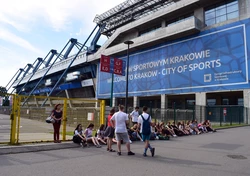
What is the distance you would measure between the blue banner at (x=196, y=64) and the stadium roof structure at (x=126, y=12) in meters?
11.2

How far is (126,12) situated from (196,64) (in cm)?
2607

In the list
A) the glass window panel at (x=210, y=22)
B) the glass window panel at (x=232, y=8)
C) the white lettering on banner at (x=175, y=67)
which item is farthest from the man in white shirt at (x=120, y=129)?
the glass window panel at (x=210, y=22)

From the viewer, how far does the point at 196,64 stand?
1272 inches

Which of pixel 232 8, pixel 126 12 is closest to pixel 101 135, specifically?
pixel 232 8

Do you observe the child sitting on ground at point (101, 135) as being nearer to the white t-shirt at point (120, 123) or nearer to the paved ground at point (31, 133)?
the paved ground at point (31, 133)

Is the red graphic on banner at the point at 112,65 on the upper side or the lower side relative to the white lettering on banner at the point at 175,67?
lower

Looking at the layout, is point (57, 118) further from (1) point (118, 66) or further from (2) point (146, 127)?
(1) point (118, 66)

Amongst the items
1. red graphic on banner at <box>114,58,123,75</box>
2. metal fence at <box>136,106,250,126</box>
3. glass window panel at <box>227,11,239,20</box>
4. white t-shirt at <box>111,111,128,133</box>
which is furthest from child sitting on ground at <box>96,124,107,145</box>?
glass window panel at <box>227,11,239,20</box>

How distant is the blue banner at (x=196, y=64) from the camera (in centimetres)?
2809

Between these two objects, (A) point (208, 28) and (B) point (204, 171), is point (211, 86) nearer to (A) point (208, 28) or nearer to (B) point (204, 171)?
(A) point (208, 28)

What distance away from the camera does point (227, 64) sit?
28922 mm

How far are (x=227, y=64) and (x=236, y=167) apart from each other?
25.3m

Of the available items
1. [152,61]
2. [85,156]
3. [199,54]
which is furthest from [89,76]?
[85,156]

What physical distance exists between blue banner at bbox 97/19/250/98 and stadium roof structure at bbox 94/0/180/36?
36.6 ft
